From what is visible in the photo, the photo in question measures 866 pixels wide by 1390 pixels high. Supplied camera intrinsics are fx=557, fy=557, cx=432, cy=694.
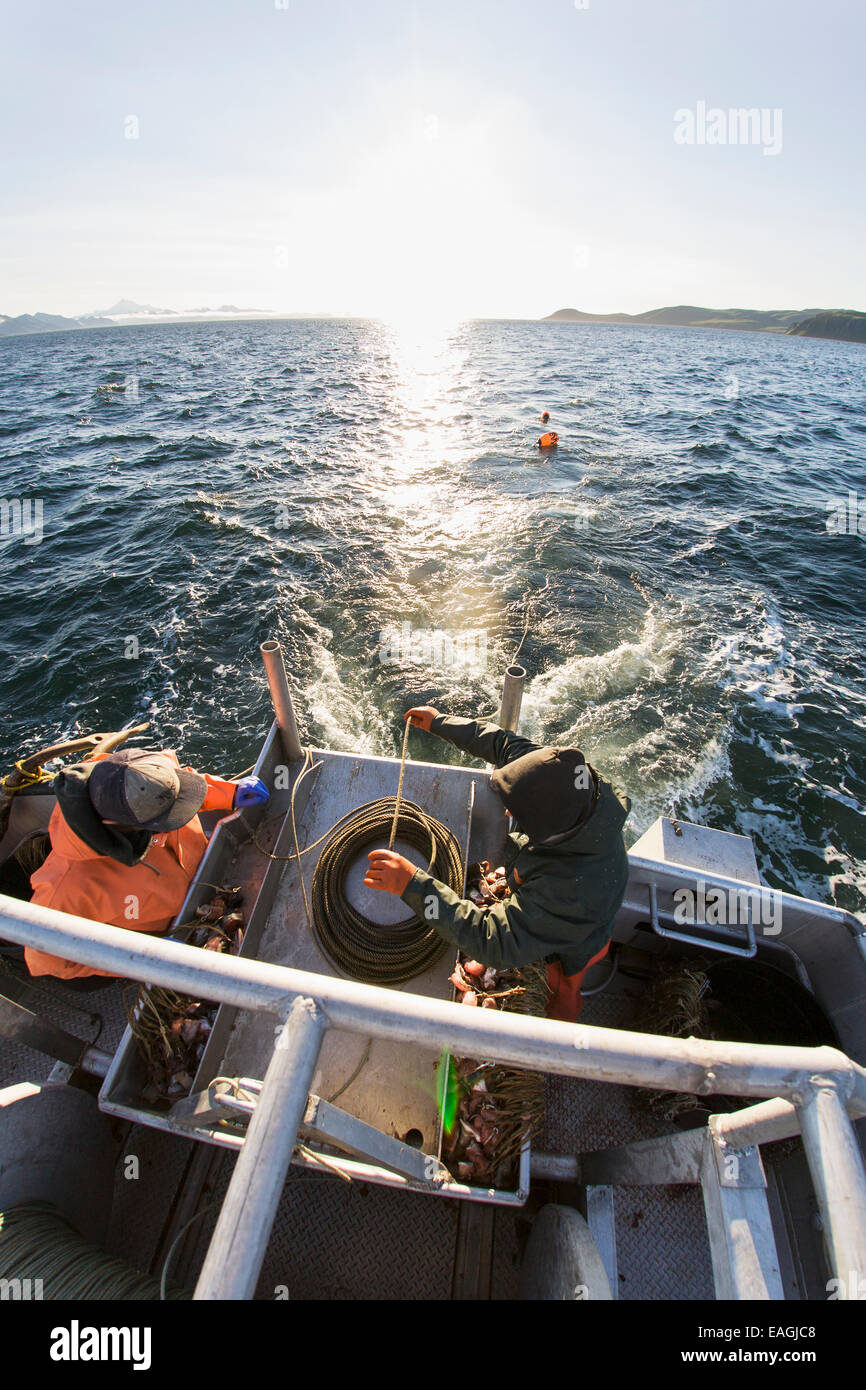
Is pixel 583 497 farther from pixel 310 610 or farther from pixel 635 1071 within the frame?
pixel 635 1071

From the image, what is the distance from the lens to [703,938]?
3.79m

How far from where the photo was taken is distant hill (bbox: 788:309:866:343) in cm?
13131

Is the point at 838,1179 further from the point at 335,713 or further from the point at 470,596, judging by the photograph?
the point at 470,596

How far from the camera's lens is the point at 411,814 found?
4105mm

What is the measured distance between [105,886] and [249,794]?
112 centimetres

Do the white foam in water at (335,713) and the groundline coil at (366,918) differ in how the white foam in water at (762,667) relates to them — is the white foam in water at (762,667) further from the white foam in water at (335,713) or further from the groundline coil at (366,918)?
the groundline coil at (366,918)

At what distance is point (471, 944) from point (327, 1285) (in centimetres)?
202

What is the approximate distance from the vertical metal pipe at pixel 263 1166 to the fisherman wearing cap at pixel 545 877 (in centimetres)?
151

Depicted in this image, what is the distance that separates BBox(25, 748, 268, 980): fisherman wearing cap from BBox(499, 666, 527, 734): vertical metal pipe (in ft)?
7.10

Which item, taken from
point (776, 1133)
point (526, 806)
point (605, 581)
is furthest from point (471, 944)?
point (605, 581)

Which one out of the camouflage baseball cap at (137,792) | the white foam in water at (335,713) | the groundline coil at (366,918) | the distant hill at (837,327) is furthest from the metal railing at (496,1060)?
the distant hill at (837,327)

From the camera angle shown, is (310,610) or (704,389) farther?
(704,389)

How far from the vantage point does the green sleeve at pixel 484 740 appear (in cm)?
379

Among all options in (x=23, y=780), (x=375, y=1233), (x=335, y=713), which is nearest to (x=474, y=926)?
(x=375, y=1233)
